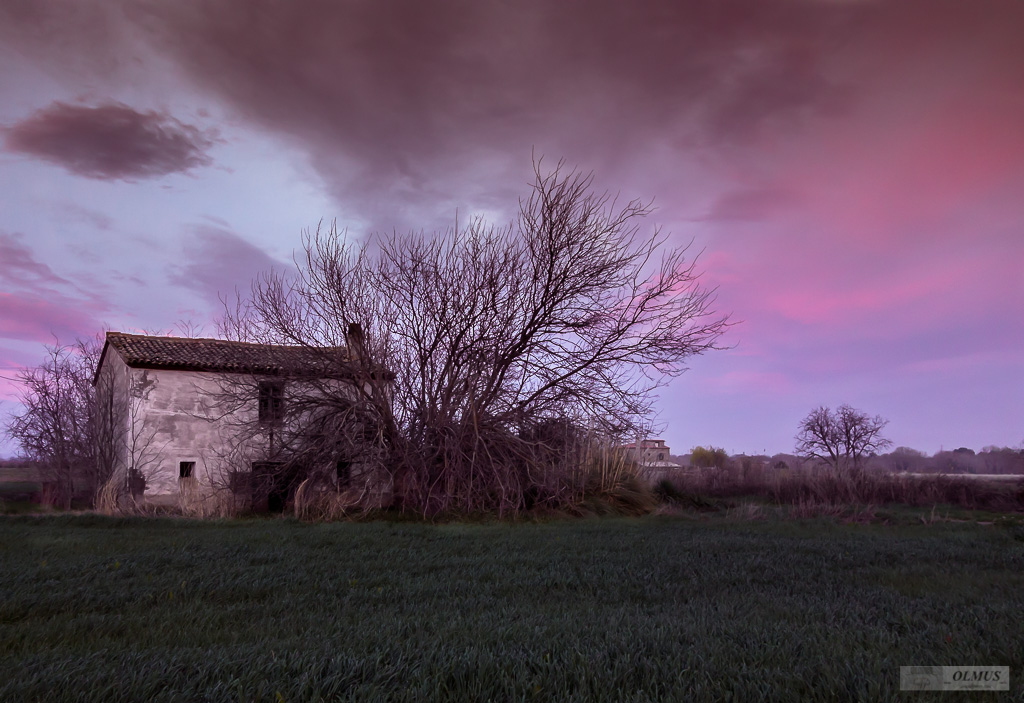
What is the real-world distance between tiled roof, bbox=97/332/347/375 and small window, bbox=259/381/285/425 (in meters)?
0.40

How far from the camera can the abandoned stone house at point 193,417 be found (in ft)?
60.1

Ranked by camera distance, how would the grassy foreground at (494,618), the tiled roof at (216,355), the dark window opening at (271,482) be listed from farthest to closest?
the dark window opening at (271,482)
the tiled roof at (216,355)
the grassy foreground at (494,618)

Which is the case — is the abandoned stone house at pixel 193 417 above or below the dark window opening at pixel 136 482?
above

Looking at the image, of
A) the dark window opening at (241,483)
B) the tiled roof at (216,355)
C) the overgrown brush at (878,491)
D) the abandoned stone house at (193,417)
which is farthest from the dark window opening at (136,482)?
the overgrown brush at (878,491)

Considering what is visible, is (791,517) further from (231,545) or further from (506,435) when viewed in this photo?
(231,545)

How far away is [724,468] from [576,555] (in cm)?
2553

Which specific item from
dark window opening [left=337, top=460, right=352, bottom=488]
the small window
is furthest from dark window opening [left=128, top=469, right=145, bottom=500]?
dark window opening [left=337, top=460, right=352, bottom=488]

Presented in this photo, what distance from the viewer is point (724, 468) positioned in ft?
104

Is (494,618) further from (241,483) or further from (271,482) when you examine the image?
(241,483)

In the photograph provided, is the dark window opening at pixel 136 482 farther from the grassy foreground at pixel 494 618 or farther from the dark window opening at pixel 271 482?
the grassy foreground at pixel 494 618

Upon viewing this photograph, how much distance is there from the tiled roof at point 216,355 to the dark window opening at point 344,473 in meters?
2.80

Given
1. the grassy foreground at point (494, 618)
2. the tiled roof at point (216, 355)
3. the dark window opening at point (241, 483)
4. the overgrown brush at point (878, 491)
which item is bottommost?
the overgrown brush at point (878, 491)

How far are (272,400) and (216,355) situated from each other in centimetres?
755

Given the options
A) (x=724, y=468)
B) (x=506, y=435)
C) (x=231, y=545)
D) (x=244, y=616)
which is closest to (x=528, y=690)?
(x=244, y=616)
